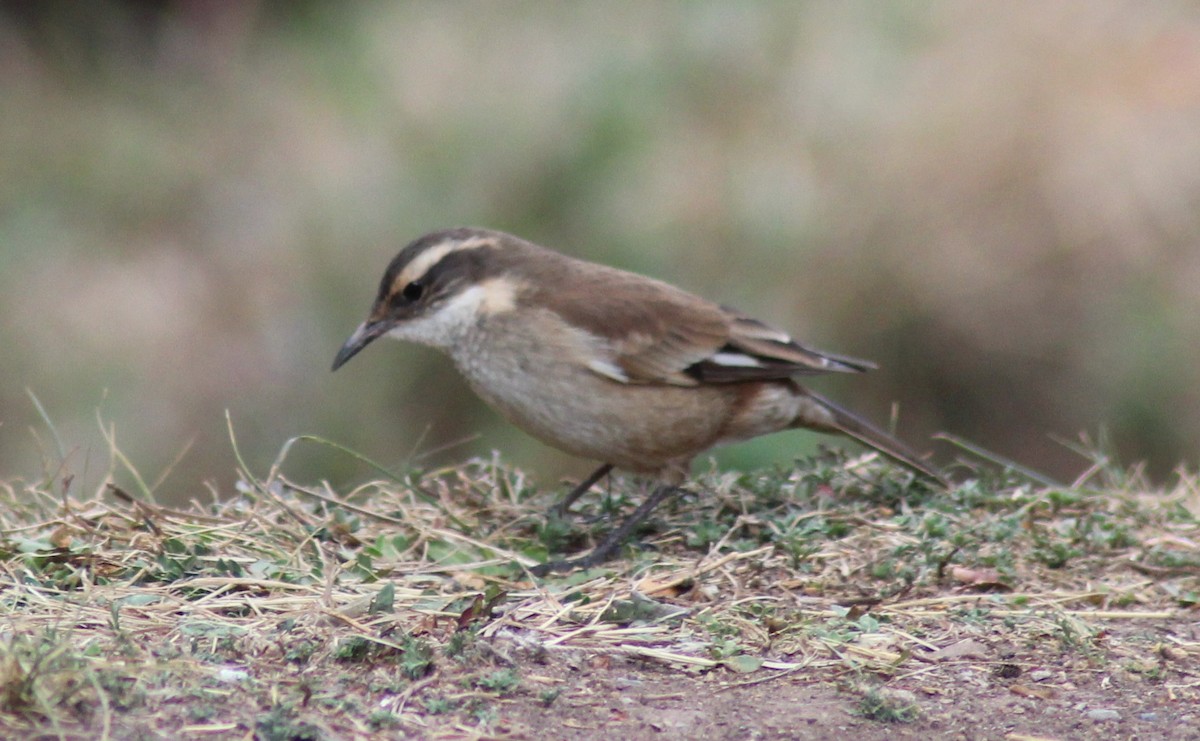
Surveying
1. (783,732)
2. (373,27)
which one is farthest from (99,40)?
(783,732)

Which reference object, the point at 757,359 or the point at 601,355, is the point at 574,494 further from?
the point at 757,359

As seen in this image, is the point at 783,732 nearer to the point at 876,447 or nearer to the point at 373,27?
the point at 876,447

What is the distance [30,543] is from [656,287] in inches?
112

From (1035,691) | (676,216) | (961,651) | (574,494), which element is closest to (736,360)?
(574,494)

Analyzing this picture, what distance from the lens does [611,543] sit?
535 centimetres

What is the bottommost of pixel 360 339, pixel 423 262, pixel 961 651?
pixel 961 651

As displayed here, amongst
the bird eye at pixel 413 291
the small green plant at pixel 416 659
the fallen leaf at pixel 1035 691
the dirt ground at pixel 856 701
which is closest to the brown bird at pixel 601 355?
the bird eye at pixel 413 291

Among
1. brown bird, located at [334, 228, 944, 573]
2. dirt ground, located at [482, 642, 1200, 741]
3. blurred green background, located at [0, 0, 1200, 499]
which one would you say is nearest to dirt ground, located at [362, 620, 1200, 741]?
dirt ground, located at [482, 642, 1200, 741]

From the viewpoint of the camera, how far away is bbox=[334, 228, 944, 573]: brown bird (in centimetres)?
578

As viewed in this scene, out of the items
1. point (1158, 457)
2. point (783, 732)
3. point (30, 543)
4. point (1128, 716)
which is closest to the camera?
point (783, 732)

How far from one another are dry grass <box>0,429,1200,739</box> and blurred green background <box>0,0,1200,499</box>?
2686 millimetres

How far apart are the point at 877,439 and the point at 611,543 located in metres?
1.43

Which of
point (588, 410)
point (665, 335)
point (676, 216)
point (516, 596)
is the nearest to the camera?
point (516, 596)

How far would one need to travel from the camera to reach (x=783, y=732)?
3691 millimetres
